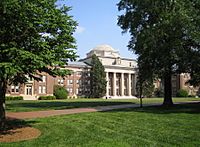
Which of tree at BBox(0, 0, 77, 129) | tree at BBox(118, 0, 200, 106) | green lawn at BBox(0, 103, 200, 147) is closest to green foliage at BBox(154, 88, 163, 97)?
tree at BBox(118, 0, 200, 106)

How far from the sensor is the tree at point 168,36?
85.7 ft

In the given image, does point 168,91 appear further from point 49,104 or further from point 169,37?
point 49,104

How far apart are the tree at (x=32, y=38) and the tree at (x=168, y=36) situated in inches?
581

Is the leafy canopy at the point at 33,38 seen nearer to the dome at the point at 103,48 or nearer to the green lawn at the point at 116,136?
the green lawn at the point at 116,136

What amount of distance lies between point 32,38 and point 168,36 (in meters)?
17.8

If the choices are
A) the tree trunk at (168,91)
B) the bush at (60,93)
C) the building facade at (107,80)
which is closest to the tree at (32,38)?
the tree trunk at (168,91)

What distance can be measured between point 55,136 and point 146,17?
22.9m

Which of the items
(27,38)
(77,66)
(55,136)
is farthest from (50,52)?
(77,66)

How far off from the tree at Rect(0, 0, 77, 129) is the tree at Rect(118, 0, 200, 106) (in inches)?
581

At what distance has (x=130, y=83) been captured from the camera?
11275 centimetres

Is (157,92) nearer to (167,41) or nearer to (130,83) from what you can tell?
(130,83)

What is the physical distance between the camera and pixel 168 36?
89.9 feet

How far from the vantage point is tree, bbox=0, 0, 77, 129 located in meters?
11.3

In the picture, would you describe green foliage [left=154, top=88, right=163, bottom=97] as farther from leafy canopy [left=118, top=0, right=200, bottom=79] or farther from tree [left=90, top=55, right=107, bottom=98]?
leafy canopy [left=118, top=0, right=200, bottom=79]
